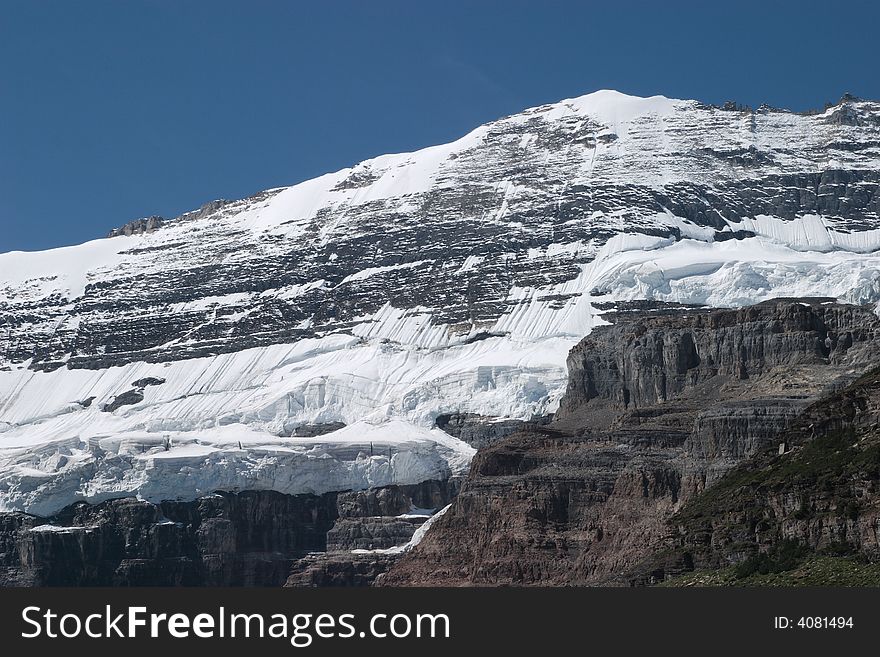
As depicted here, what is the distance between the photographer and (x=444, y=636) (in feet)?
309

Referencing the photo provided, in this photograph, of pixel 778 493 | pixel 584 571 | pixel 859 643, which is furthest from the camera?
pixel 584 571

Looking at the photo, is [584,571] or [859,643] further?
[584,571]

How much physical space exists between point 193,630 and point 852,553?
125 feet

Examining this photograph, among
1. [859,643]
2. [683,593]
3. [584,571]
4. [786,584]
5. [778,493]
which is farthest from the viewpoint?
[584,571]

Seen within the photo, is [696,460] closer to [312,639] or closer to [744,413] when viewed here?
[744,413]

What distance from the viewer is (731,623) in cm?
9525

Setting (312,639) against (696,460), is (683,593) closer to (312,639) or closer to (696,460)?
(312,639)

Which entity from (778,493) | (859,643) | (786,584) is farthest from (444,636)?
(778,493)

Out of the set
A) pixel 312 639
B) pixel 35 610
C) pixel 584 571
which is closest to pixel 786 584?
pixel 312 639

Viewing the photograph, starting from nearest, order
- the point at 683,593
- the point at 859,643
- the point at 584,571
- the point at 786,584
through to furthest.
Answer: the point at 859,643, the point at 683,593, the point at 786,584, the point at 584,571

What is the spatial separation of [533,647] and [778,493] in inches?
1461

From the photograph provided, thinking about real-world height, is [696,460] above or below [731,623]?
above

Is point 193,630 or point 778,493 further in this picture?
point 778,493

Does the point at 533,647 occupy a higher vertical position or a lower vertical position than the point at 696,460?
lower
